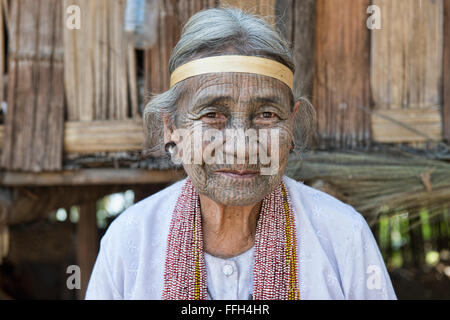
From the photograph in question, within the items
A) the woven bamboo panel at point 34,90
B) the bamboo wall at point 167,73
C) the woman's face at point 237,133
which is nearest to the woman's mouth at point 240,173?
the woman's face at point 237,133

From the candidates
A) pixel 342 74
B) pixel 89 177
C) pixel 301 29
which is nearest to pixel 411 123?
pixel 342 74

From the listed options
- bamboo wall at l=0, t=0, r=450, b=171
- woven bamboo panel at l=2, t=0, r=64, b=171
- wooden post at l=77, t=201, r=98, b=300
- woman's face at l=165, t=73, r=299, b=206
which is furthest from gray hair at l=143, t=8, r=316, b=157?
wooden post at l=77, t=201, r=98, b=300

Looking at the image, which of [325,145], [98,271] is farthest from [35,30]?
[325,145]

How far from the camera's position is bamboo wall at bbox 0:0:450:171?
2.88 meters

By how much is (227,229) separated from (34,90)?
5.38ft

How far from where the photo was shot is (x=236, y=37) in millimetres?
2020

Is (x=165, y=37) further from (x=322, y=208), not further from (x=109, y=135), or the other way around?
(x=322, y=208)

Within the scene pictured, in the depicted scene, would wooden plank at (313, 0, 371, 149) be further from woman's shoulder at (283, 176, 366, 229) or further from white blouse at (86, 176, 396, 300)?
white blouse at (86, 176, 396, 300)

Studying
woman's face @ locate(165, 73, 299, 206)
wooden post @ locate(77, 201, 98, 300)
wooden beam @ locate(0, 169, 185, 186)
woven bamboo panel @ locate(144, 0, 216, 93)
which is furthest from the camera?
wooden post @ locate(77, 201, 98, 300)

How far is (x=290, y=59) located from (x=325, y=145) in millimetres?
955

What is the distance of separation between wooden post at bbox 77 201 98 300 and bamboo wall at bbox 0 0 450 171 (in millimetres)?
1296

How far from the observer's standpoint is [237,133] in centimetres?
193

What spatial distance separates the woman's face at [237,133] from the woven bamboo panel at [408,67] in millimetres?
1135
